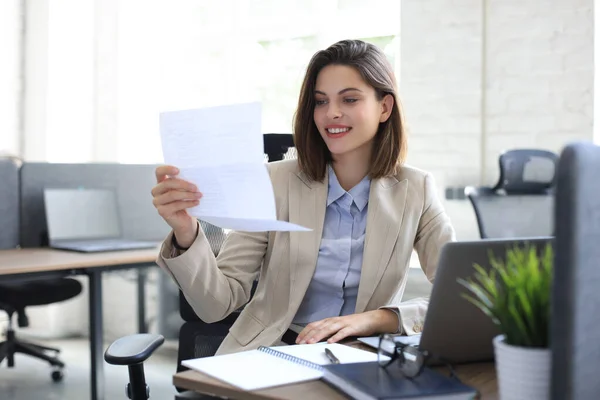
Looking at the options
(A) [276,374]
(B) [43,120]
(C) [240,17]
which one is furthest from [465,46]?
(B) [43,120]

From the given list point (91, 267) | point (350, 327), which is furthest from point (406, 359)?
point (91, 267)

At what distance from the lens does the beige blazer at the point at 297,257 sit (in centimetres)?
144

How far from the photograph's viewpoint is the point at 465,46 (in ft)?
9.91

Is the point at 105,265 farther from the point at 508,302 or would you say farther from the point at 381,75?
the point at 508,302

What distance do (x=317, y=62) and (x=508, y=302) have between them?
0.93 m

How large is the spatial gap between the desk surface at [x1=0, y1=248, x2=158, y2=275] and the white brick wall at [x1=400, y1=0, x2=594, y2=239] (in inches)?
51.0

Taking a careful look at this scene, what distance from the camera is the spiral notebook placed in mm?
908

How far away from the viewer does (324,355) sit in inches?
41.6

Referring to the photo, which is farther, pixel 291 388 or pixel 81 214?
pixel 81 214

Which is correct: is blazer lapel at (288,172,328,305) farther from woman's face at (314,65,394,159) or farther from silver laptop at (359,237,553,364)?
silver laptop at (359,237,553,364)

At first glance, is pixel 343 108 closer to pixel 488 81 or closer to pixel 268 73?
pixel 488 81

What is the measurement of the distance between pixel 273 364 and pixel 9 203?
2.10m

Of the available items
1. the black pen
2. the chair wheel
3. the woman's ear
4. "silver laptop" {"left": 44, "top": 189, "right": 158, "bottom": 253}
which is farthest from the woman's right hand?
the chair wheel

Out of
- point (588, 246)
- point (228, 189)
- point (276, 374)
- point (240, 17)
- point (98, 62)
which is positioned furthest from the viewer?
point (98, 62)
